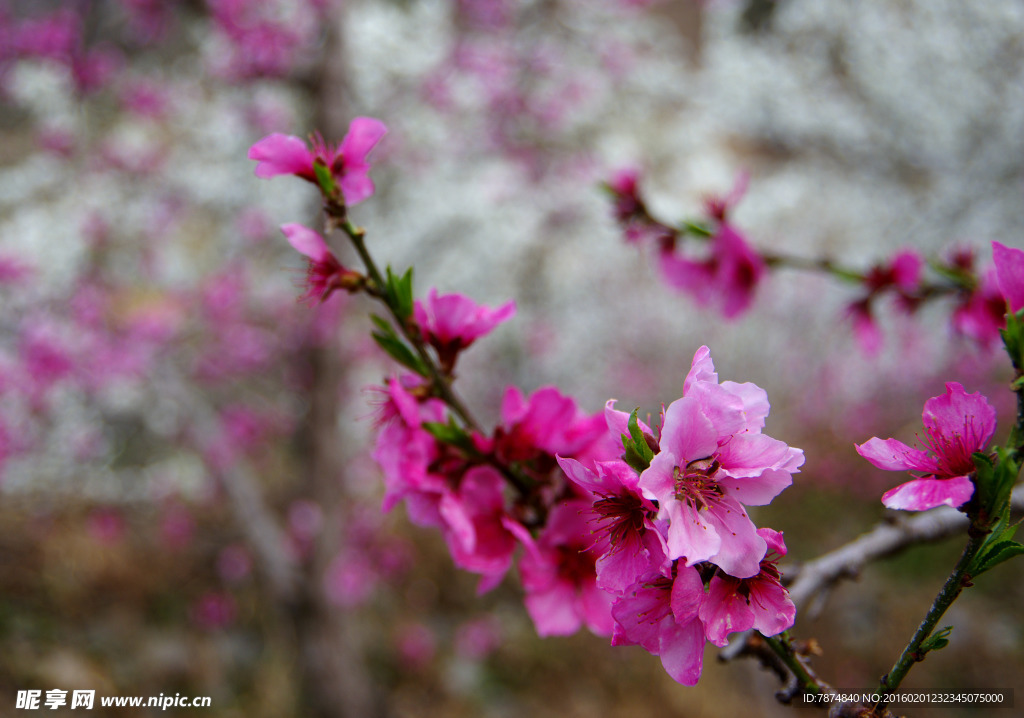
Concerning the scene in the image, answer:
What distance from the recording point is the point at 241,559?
3.65 metres

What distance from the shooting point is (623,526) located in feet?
1.59

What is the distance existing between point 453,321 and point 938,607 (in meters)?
0.49

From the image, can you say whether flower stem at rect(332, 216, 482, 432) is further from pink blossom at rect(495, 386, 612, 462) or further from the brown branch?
the brown branch

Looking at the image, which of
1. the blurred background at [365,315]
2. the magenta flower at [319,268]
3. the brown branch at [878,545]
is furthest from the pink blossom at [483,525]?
the blurred background at [365,315]

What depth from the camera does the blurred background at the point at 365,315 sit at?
108 inches

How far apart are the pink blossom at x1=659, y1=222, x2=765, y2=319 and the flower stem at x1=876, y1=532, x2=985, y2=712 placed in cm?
83

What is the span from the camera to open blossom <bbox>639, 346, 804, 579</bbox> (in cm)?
40

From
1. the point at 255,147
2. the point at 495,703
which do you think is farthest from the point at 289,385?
the point at 255,147

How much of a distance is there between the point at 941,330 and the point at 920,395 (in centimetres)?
54

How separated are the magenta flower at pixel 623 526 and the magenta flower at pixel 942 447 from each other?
17cm

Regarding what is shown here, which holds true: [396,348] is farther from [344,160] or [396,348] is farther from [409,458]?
[344,160]

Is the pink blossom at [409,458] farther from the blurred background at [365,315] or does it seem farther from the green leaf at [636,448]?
the blurred background at [365,315]

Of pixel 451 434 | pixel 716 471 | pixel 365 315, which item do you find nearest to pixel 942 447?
pixel 716 471

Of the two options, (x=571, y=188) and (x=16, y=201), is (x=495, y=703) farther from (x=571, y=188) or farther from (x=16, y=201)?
(x=16, y=201)
